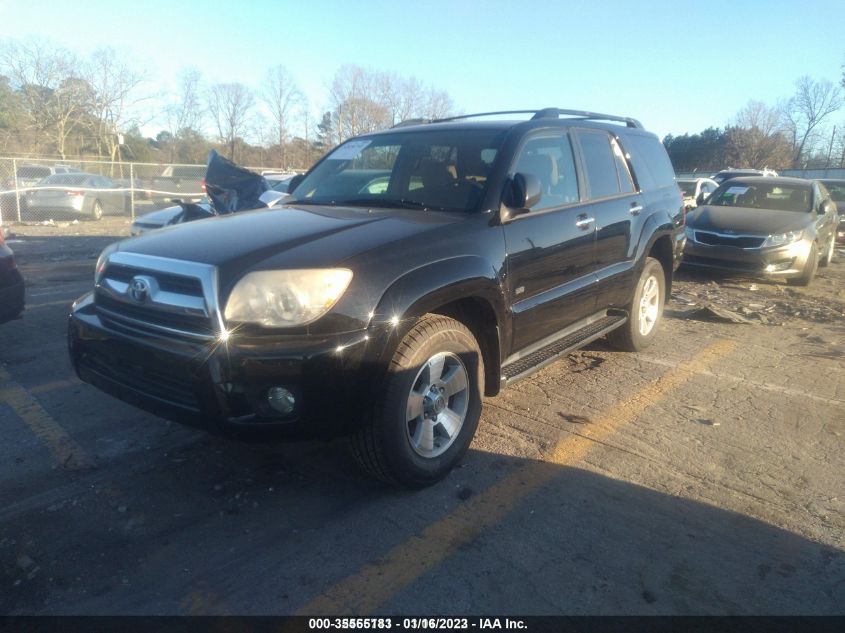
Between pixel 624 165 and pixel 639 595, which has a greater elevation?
pixel 624 165

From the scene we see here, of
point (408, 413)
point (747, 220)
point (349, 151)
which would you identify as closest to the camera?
point (408, 413)

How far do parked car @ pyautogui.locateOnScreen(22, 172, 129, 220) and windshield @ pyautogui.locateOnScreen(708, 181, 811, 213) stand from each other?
16622 millimetres

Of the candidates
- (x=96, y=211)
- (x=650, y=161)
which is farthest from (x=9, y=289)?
(x=96, y=211)

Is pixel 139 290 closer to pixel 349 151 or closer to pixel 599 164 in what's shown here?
pixel 349 151

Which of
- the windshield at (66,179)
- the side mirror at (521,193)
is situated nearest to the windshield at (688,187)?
the side mirror at (521,193)

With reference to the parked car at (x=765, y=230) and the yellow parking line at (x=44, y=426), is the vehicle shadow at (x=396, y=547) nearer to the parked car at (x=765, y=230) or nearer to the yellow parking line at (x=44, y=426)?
the yellow parking line at (x=44, y=426)

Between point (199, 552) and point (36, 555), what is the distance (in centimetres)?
69

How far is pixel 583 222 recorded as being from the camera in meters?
4.39

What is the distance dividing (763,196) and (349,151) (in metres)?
9.02

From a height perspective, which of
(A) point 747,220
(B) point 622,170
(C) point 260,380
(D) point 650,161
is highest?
(D) point 650,161

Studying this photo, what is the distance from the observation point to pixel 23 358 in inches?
204

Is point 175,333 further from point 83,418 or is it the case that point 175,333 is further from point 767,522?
point 767,522

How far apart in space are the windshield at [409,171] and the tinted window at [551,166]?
23 cm
